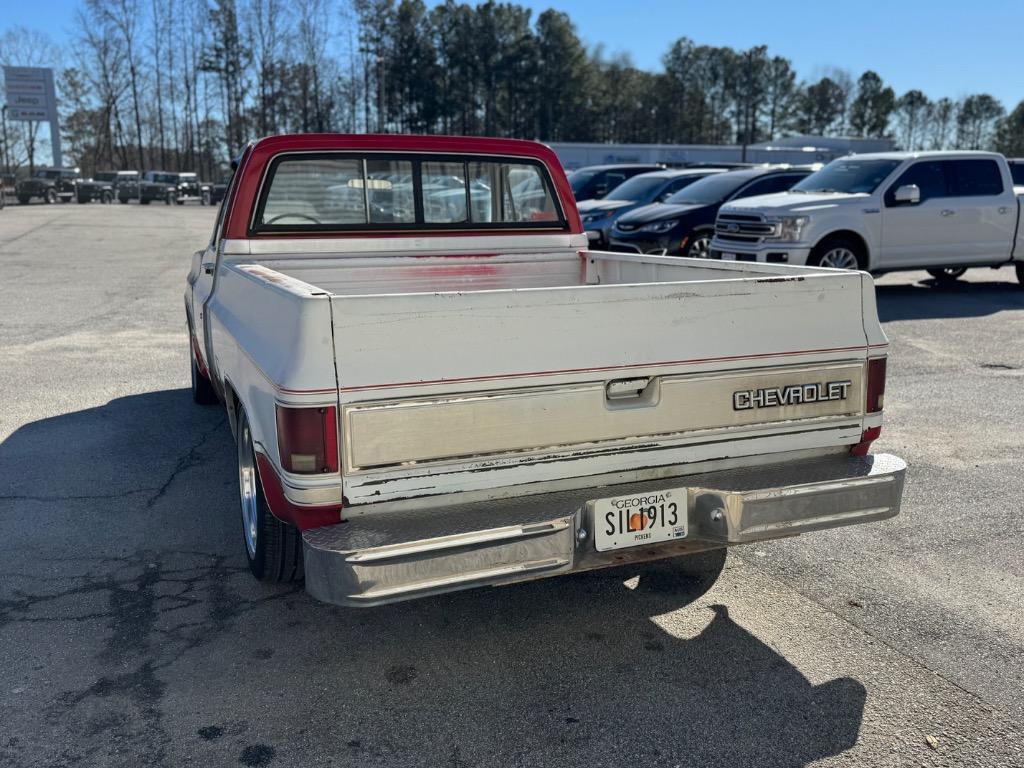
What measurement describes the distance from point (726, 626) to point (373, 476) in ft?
5.21

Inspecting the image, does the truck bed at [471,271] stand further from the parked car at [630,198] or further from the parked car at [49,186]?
the parked car at [49,186]

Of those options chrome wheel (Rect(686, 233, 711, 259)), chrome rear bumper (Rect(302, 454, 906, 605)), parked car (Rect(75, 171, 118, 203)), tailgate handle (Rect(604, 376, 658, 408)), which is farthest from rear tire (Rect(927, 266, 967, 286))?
parked car (Rect(75, 171, 118, 203))

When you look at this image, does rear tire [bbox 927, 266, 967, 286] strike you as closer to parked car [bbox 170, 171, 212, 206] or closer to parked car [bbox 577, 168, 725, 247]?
parked car [bbox 577, 168, 725, 247]

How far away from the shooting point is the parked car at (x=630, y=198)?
15.8 m

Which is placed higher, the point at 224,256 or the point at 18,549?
the point at 224,256

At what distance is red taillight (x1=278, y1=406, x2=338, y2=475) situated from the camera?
274cm

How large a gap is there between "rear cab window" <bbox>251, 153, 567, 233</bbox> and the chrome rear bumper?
2629mm

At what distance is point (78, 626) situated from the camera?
3.45 metres

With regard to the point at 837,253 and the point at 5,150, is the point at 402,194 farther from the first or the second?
the point at 5,150

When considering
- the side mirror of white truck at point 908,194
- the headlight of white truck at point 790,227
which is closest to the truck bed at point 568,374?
the headlight of white truck at point 790,227

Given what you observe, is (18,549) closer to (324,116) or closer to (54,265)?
(54,265)

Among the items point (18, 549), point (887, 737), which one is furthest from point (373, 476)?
point (18, 549)

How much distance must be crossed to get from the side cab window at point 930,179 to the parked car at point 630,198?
4339mm

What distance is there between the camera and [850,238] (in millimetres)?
11750
